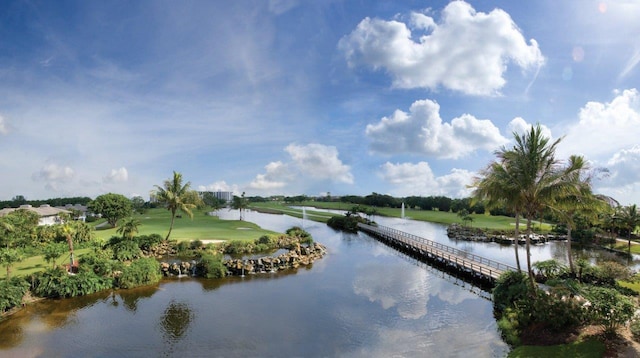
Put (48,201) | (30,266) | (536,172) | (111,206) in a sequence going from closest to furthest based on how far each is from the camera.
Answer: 1. (536,172)
2. (30,266)
3. (111,206)
4. (48,201)

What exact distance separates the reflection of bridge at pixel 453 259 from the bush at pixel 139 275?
2798cm

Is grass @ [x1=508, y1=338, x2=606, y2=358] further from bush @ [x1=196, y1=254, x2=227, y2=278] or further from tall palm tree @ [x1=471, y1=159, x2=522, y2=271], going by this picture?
bush @ [x1=196, y1=254, x2=227, y2=278]

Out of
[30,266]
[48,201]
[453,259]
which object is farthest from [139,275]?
[48,201]

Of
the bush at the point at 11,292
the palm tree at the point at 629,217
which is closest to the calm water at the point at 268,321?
the bush at the point at 11,292

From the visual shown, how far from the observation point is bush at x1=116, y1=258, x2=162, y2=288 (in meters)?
27.4

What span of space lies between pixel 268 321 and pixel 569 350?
590 inches

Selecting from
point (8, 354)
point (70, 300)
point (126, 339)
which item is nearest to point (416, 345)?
point (126, 339)

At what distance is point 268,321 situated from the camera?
20.8 m

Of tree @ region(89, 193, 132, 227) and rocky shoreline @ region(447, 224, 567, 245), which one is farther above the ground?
tree @ region(89, 193, 132, 227)

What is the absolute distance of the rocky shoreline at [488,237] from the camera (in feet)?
187

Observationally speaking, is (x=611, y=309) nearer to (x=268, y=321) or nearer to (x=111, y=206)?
(x=268, y=321)

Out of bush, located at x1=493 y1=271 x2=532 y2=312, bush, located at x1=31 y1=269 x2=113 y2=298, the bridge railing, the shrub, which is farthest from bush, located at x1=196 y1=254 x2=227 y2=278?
the shrub

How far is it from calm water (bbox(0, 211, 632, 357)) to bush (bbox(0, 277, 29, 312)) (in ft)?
3.04

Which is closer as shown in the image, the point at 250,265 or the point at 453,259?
the point at 250,265
